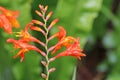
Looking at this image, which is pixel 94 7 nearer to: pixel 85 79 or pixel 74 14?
pixel 74 14

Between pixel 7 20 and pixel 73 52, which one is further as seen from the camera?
pixel 7 20

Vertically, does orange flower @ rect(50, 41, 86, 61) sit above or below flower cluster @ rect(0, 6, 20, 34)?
below

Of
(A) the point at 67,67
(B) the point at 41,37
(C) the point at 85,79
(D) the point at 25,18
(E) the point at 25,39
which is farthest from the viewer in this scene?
(C) the point at 85,79

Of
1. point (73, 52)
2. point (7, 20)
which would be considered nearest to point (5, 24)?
point (7, 20)

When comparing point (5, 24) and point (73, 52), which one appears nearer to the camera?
point (73, 52)

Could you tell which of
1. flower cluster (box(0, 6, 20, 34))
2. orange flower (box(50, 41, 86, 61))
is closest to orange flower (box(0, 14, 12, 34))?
flower cluster (box(0, 6, 20, 34))

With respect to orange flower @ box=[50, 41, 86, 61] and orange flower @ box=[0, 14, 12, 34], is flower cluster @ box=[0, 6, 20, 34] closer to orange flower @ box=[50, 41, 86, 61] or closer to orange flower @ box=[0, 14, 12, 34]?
orange flower @ box=[0, 14, 12, 34]

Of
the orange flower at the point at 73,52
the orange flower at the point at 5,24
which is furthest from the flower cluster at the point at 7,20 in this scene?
the orange flower at the point at 73,52

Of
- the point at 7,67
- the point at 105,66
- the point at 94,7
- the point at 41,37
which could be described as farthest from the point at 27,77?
the point at 105,66

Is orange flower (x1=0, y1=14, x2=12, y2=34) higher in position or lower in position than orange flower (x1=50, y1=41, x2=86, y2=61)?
higher

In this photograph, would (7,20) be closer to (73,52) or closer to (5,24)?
(5,24)

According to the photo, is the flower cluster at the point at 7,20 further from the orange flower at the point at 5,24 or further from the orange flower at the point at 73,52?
the orange flower at the point at 73,52
